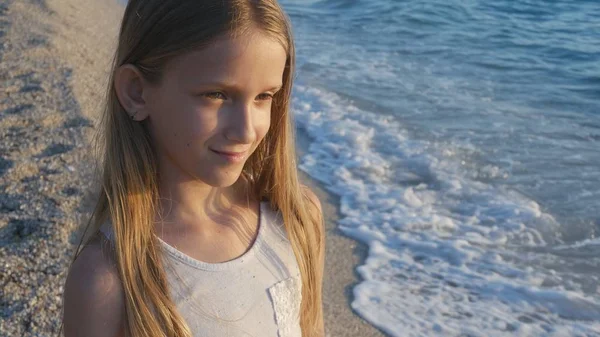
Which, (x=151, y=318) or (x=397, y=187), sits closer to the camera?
(x=151, y=318)

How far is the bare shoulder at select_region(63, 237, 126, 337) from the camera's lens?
1559 mm

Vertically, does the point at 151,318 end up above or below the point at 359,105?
above

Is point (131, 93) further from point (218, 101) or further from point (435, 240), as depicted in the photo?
point (435, 240)

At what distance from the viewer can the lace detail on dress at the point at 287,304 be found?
177cm

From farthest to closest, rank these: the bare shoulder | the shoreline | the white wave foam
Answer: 1. the white wave foam
2. the shoreline
3. the bare shoulder

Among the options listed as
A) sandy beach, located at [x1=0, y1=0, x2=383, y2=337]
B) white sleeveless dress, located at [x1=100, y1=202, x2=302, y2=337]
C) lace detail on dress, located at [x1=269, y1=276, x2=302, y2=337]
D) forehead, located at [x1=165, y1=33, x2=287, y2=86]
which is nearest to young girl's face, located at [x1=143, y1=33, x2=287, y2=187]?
forehead, located at [x1=165, y1=33, x2=287, y2=86]

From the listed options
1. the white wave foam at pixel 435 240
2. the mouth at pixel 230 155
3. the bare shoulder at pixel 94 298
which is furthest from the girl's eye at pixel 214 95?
the white wave foam at pixel 435 240

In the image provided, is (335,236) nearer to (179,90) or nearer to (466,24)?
(179,90)

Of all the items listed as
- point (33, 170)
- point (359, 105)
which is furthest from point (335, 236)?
point (359, 105)

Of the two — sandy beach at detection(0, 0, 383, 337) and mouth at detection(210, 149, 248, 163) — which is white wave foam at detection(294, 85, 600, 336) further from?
mouth at detection(210, 149, 248, 163)

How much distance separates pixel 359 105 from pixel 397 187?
194cm

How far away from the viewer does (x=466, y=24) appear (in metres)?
10.7

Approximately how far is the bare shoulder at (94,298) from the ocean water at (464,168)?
80.3 inches

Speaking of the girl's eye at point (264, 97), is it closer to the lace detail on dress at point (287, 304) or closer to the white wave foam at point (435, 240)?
the lace detail on dress at point (287, 304)
